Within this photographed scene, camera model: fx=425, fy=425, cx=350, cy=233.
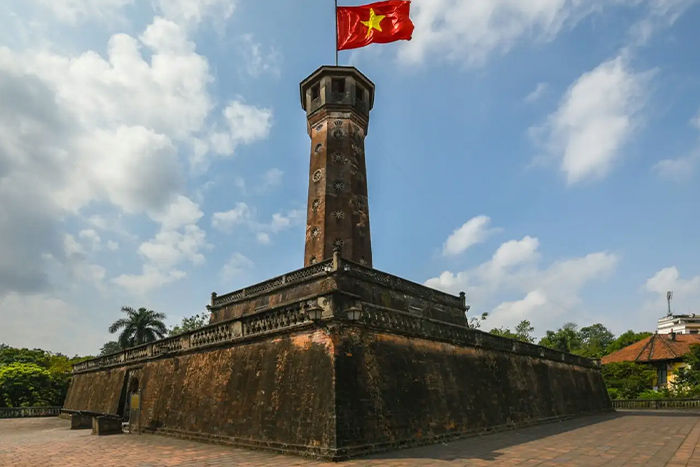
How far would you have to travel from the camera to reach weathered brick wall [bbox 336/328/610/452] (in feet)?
34.0

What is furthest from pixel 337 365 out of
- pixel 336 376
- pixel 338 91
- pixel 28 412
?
pixel 28 412

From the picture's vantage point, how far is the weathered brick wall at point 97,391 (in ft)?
68.3

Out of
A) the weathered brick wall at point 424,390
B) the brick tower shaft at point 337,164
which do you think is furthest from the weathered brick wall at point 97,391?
the weathered brick wall at point 424,390

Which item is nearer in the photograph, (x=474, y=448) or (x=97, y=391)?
(x=474, y=448)

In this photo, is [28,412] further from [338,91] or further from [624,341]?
[624,341]

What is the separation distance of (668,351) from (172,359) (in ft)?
134

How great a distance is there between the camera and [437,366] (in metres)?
13.9

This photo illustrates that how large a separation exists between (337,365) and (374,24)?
65.0ft

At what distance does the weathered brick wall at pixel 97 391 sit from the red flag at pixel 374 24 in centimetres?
2117

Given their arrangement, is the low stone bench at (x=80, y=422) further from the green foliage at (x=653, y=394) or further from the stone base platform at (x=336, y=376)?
the green foliage at (x=653, y=394)

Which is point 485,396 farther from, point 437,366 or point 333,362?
point 333,362

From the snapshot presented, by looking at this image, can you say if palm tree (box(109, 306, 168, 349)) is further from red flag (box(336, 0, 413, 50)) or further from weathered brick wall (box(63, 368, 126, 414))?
red flag (box(336, 0, 413, 50))

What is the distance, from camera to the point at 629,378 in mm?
34969

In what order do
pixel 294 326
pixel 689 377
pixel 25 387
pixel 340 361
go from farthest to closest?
pixel 25 387 < pixel 689 377 < pixel 294 326 < pixel 340 361
